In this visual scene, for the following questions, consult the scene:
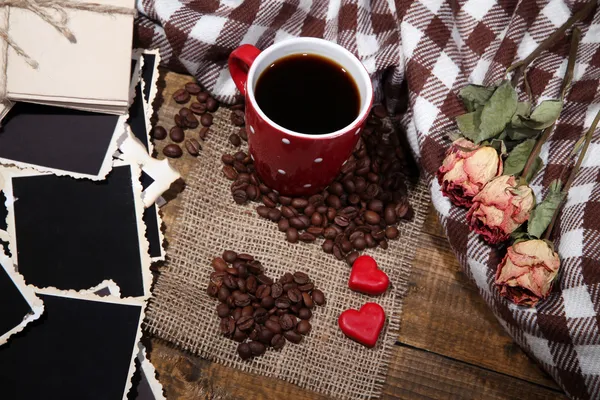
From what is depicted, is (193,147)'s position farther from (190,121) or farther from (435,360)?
(435,360)

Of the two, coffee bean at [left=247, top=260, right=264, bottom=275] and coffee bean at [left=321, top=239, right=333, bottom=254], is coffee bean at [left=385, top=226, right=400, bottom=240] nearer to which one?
coffee bean at [left=321, top=239, right=333, bottom=254]

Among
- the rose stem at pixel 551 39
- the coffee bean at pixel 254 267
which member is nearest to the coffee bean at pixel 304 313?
the coffee bean at pixel 254 267

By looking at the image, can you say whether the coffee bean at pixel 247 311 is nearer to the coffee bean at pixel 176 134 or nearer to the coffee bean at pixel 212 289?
the coffee bean at pixel 212 289

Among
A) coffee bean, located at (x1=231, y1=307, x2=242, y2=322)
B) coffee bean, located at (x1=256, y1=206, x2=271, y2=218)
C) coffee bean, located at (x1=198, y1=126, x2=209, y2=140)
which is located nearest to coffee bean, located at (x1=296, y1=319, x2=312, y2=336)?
coffee bean, located at (x1=231, y1=307, x2=242, y2=322)

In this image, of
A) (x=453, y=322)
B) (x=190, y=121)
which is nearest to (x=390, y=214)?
(x=453, y=322)

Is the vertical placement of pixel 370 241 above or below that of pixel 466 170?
below
